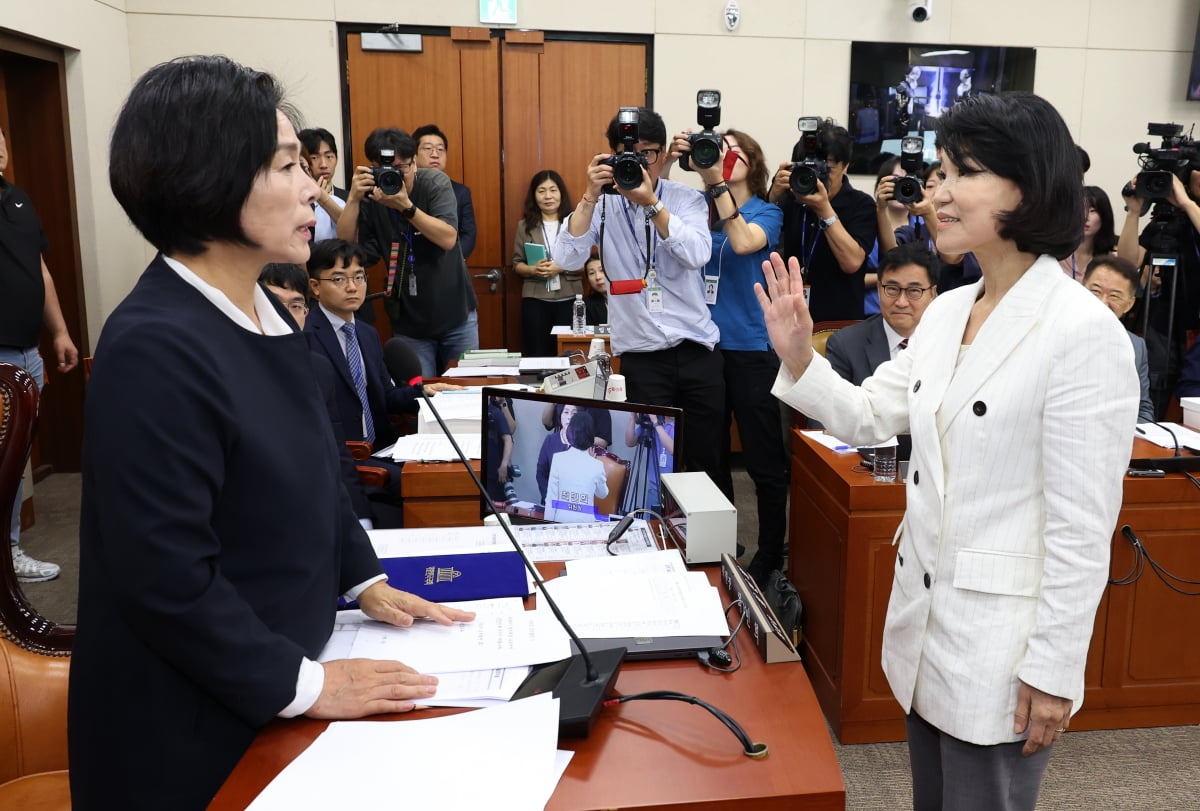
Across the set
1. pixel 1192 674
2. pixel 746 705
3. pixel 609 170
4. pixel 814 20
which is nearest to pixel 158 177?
pixel 746 705

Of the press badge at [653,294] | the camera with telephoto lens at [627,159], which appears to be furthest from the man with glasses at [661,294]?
the camera with telephoto lens at [627,159]

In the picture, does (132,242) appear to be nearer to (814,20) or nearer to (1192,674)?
(814,20)

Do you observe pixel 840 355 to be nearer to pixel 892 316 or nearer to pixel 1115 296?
pixel 892 316

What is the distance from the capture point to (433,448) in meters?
2.62

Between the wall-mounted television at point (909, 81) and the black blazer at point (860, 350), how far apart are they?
2912 mm

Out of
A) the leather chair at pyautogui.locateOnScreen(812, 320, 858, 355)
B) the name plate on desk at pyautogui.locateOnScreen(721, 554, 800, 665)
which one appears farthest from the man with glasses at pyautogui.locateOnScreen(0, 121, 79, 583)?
the name plate on desk at pyautogui.locateOnScreen(721, 554, 800, 665)

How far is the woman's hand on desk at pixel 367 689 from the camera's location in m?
1.09

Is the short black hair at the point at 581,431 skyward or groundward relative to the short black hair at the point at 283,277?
groundward

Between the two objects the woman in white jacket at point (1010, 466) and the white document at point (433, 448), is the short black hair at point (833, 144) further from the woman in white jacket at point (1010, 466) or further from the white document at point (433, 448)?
the woman in white jacket at point (1010, 466)

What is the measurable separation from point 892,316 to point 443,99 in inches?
133

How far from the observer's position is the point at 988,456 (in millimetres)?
1277

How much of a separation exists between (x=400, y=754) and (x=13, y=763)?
2.87 feet

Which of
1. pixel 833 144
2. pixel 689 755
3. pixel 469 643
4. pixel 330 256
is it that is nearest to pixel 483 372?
pixel 330 256

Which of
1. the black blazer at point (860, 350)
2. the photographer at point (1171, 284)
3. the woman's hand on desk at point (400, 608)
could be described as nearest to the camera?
the woman's hand on desk at point (400, 608)
